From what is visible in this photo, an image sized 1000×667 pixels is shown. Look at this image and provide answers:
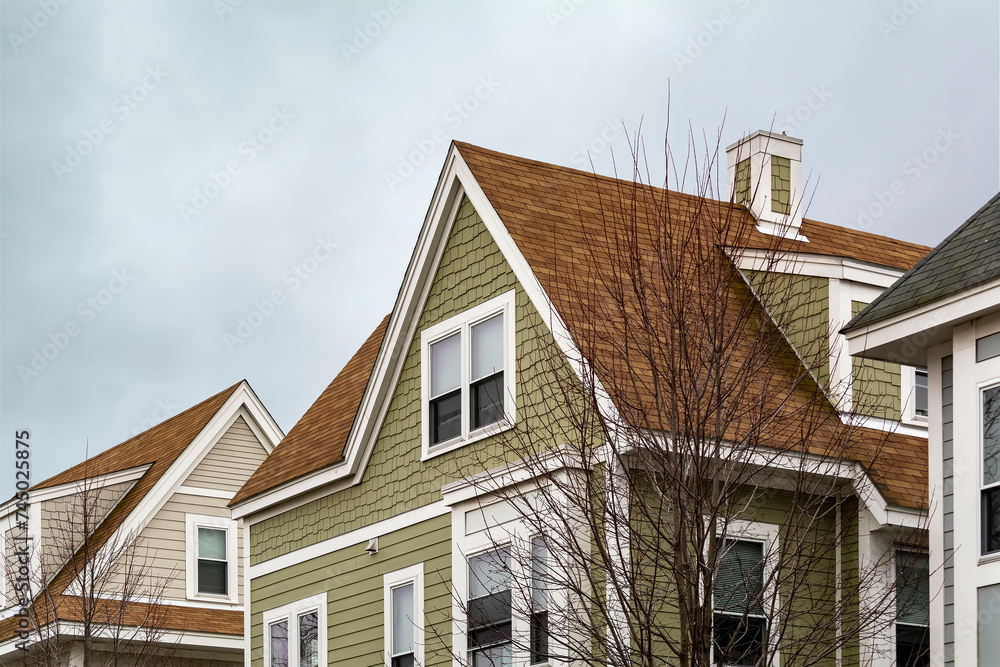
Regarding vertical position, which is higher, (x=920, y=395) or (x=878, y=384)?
(x=878, y=384)

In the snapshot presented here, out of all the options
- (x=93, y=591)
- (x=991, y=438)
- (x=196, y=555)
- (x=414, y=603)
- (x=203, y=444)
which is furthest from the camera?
(x=203, y=444)

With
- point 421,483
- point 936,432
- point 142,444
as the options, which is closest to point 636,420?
point 936,432

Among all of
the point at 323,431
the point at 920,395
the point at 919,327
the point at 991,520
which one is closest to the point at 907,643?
the point at 920,395

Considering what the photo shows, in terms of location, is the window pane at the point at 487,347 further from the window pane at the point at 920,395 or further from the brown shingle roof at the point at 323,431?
the window pane at the point at 920,395

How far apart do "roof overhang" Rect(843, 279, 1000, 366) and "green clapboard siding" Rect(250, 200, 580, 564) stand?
352 cm

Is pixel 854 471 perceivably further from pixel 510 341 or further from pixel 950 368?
pixel 510 341

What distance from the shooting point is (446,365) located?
1791 centimetres

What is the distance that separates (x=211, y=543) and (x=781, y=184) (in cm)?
1303

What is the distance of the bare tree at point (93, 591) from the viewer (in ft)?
74.8

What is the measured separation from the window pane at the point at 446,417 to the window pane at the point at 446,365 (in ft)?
0.37

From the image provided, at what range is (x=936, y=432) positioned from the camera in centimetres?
1393

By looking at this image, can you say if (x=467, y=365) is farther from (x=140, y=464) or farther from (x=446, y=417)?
(x=140, y=464)

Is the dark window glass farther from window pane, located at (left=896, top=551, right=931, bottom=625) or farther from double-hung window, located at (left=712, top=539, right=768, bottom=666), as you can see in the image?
double-hung window, located at (left=712, top=539, right=768, bottom=666)

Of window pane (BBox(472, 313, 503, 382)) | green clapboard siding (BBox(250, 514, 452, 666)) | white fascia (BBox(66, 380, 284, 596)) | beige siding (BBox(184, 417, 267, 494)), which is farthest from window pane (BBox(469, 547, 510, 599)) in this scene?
beige siding (BBox(184, 417, 267, 494))
